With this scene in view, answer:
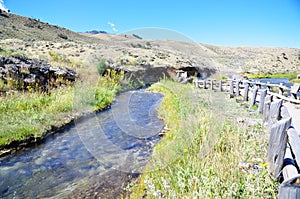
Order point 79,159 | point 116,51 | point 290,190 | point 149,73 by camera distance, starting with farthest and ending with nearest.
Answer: point 116,51
point 149,73
point 79,159
point 290,190

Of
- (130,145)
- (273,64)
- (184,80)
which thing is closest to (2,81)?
(130,145)

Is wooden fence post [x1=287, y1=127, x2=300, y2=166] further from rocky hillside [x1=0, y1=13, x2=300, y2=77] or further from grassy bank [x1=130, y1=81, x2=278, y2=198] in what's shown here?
rocky hillside [x1=0, y1=13, x2=300, y2=77]

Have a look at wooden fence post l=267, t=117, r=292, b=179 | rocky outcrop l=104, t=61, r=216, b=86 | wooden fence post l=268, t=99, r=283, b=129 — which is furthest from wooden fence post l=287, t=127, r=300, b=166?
rocky outcrop l=104, t=61, r=216, b=86

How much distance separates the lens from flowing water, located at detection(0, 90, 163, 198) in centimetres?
453

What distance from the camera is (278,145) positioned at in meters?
3.24

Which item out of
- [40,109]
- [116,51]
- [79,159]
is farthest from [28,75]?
[116,51]

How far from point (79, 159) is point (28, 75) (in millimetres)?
7261

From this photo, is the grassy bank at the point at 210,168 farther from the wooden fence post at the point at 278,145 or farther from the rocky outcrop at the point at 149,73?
the rocky outcrop at the point at 149,73

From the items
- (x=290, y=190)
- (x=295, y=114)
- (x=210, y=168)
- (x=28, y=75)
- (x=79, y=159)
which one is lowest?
(x=79, y=159)

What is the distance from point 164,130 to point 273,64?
207ft

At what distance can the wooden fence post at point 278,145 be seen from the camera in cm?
319

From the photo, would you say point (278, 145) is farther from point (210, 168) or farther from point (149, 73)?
point (149, 73)

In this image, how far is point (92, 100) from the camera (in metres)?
10.9

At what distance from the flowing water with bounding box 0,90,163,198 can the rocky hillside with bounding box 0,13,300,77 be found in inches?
444
